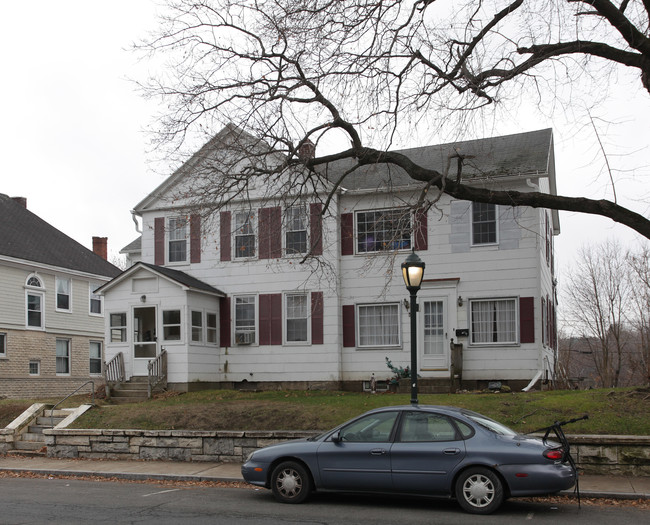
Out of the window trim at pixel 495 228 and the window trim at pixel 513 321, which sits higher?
the window trim at pixel 495 228

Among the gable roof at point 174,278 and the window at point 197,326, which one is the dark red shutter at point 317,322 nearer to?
the gable roof at point 174,278

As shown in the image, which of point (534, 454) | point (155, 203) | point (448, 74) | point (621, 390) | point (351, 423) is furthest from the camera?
point (155, 203)

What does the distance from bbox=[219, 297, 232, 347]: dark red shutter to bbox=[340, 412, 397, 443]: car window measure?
47.6 feet

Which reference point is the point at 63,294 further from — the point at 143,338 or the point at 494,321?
the point at 494,321

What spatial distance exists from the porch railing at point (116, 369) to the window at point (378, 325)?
7757mm

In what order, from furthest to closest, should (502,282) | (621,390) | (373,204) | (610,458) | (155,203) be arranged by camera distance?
(155,203)
(373,204)
(502,282)
(621,390)
(610,458)

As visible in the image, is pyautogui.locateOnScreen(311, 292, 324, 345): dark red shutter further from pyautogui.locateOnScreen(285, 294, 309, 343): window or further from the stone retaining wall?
the stone retaining wall

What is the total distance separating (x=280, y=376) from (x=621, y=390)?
1126 cm

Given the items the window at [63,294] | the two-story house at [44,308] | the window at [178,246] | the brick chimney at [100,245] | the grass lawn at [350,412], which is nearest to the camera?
the grass lawn at [350,412]

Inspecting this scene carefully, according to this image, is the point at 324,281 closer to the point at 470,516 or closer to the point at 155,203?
the point at 155,203

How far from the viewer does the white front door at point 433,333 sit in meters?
22.1

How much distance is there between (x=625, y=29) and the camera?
12789 mm

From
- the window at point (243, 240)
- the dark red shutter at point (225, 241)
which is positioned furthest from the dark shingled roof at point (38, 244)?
the window at point (243, 240)

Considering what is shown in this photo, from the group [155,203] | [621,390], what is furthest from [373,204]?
[621,390]
